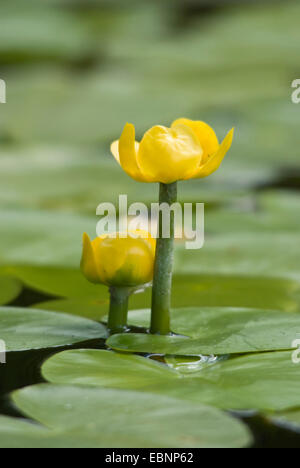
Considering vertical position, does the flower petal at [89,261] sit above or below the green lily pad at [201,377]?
above

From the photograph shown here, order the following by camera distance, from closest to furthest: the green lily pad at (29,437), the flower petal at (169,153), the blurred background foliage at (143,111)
Answer: the green lily pad at (29,437)
the flower petal at (169,153)
the blurred background foliage at (143,111)

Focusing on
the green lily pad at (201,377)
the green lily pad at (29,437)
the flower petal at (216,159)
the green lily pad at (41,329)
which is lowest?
the green lily pad at (29,437)

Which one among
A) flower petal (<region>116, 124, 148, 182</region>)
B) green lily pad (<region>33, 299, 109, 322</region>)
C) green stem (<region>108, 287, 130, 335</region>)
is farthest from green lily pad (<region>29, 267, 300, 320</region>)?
flower petal (<region>116, 124, 148, 182</region>)

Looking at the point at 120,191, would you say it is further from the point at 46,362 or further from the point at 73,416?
the point at 73,416

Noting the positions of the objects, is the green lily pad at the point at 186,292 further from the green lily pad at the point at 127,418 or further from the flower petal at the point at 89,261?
the green lily pad at the point at 127,418

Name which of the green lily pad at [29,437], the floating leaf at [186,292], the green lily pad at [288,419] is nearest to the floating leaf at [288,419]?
the green lily pad at [288,419]

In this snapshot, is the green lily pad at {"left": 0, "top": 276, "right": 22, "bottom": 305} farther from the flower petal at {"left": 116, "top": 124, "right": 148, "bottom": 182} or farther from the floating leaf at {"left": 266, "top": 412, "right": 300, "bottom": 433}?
the floating leaf at {"left": 266, "top": 412, "right": 300, "bottom": 433}

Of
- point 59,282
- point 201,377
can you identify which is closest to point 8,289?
point 59,282
